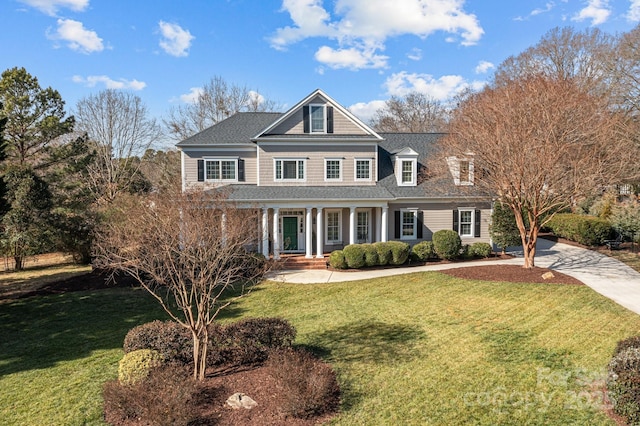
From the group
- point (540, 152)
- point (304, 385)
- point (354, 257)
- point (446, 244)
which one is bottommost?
point (304, 385)

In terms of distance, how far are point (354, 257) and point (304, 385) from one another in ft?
36.4

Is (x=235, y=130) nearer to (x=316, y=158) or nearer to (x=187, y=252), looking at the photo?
(x=316, y=158)

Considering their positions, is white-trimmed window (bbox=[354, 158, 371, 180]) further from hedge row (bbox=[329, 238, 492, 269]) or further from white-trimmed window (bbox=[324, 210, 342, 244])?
hedge row (bbox=[329, 238, 492, 269])

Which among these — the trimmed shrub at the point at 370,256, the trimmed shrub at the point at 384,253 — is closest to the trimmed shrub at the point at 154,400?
the trimmed shrub at the point at 370,256

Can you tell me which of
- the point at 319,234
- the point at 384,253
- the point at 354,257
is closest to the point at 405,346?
the point at 354,257

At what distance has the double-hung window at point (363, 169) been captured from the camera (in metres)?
20.7

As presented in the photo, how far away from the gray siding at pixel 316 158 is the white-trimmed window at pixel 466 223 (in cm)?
541

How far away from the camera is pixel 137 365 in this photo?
6.91 meters

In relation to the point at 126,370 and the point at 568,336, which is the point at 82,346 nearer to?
the point at 126,370

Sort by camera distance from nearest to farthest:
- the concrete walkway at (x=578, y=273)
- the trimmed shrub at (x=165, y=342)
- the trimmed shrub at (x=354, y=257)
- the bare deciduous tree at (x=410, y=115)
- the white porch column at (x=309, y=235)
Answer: the trimmed shrub at (x=165, y=342)
the concrete walkway at (x=578, y=273)
the trimmed shrub at (x=354, y=257)
the white porch column at (x=309, y=235)
the bare deciduous tree at (x=410, y=115)

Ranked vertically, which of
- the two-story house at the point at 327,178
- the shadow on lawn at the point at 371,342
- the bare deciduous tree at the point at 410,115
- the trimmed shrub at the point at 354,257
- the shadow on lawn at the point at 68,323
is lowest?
the shadow on lawn at the point at 68,323

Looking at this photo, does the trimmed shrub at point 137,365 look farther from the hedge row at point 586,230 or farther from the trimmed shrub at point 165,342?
the hedge row at point 586,230

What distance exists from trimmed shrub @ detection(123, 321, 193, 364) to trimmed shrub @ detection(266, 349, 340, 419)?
5.77 feet

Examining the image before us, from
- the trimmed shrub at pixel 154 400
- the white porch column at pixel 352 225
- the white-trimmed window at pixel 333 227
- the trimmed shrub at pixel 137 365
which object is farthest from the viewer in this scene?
the white-trimmed window at pixel 333 227
